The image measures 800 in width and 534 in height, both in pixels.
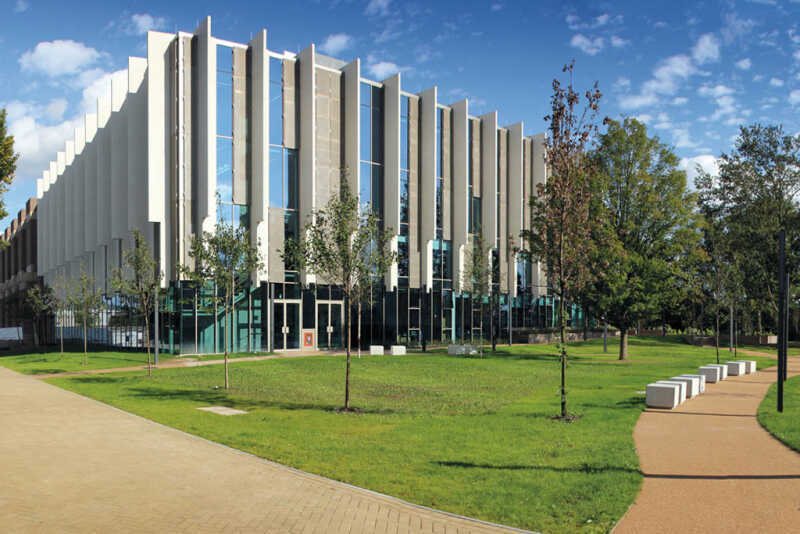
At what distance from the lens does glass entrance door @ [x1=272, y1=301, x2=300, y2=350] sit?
3972cm

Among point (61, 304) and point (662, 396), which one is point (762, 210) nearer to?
point (662, 396)

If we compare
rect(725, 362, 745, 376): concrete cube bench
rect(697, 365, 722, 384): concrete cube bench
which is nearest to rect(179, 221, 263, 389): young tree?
rect(697, 365, 722, 384): concrete cube bench

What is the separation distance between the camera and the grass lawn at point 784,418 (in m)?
12.4

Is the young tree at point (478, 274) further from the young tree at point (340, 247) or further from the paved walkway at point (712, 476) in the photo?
the paved walkway at point (712, 476)

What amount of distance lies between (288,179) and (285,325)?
31.1ft

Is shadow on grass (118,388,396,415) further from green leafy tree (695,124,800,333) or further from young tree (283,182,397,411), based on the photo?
green leafy tree (695,124,800,333)

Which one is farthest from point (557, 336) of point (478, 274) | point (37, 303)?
point (37, 303)

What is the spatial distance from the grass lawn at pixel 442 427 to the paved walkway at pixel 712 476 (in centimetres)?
34

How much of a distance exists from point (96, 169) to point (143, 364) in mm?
30250

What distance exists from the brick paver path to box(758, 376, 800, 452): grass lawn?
831 centimetres

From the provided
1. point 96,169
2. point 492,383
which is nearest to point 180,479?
point 492,383

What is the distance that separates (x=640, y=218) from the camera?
35.7 m

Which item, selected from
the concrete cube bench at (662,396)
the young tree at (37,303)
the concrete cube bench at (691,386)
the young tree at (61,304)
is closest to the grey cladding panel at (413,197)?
the young tree at (61,304)

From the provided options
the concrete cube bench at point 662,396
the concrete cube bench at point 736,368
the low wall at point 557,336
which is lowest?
the low wall at point 557,336
